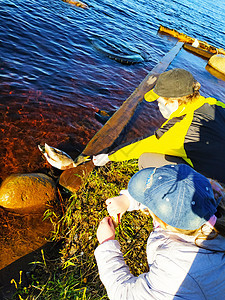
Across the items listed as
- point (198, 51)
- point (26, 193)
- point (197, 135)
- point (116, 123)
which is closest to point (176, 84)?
point (197, 135)

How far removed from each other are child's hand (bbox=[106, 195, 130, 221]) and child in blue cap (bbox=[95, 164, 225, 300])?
507 millimetres

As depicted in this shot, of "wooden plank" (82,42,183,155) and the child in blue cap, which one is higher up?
the child in blue cap

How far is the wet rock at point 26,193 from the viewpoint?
116 inches

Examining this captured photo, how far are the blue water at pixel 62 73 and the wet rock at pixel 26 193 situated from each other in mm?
590

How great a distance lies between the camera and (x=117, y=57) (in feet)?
26.5

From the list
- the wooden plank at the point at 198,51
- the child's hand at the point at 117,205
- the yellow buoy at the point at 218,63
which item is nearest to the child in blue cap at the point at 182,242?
the child's hand at the point at 117,205

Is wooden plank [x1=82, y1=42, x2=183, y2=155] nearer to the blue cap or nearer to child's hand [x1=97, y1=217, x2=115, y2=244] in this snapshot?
child's hand [x1=97, y1=217, x2=115, y2=244]

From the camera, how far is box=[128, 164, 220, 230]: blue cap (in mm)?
1392

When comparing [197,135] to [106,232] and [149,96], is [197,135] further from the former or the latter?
[149,96]

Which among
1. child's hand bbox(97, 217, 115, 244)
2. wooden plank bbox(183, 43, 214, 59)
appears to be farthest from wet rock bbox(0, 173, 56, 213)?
wooden plank bbox(183, 43, 214, 59)

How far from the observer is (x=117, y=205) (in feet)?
6.84

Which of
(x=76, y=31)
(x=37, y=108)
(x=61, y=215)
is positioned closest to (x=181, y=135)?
(x=61, y=215)

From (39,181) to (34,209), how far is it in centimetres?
40

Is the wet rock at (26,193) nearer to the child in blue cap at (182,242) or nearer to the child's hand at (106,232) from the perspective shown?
the child's hand at (106,232)
